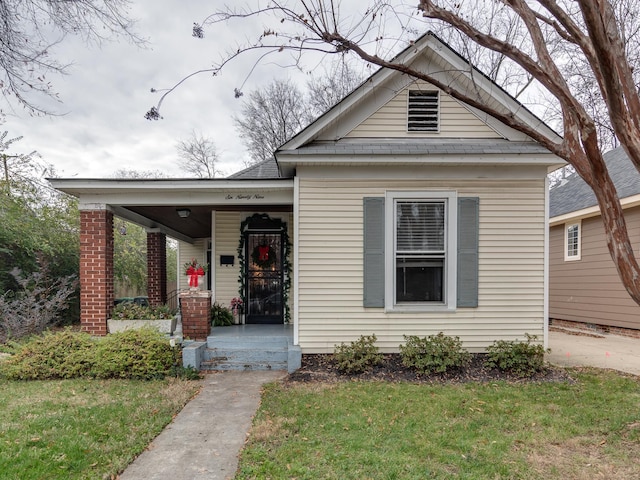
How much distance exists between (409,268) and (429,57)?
375 centimetres

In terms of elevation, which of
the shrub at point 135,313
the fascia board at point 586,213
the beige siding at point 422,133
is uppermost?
the beige siding at point 422,133

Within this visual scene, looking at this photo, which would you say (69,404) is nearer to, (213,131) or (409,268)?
(409,268)

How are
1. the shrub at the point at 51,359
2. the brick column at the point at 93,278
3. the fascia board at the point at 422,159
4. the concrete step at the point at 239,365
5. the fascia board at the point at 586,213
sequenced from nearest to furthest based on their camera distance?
the shrub at the point at 51,359
the fascia board at the point at 422,159
the concrete step at the point at 239,365
the brick column at the point at 93,278
the fascia board at the point at 586,213

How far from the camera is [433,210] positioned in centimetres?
638

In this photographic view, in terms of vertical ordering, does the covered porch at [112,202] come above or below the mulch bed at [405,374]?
above

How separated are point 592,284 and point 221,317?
9993 millimetres

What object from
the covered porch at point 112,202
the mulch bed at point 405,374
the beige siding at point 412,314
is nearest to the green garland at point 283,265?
the covered porch at point 112,202

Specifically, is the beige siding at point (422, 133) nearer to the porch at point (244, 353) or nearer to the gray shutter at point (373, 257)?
the gray shutter at point (373, 257)

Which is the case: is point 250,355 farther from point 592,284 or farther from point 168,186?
point 592,284

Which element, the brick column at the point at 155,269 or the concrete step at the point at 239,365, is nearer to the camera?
the concrete step at the point at 239,365

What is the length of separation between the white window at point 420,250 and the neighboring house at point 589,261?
18.8 ft

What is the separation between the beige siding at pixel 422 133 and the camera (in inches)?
258

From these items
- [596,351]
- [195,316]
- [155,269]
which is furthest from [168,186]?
[596,351]

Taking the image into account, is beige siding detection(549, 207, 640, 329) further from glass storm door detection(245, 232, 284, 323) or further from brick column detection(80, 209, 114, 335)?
brick column detection(80, 209, 114, 335)
